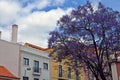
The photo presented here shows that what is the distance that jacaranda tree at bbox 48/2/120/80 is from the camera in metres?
25.8

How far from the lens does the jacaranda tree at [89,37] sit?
25.8 meters

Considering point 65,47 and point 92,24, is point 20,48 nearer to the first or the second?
point 65,47

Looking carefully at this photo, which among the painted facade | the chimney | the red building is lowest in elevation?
the red building

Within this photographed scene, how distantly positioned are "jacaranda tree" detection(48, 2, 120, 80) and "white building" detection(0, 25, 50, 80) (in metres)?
12.0

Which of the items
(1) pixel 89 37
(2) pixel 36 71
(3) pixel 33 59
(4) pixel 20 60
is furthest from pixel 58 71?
(1) pixel 89 37

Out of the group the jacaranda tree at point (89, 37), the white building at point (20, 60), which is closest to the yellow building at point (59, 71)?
the white building at point (20, 60)

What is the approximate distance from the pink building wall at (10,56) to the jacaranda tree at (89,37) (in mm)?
11977

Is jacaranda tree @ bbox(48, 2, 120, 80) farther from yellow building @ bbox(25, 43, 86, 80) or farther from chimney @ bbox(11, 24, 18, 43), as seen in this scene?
yellow building @ bbox(25, 43, 86, 80)

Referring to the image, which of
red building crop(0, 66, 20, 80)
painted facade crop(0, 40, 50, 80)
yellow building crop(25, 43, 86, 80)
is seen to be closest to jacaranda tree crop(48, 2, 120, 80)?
red building crop(0, 66, 20, 80)

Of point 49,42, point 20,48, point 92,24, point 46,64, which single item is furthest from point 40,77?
point 92,24

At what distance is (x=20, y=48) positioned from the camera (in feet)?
130

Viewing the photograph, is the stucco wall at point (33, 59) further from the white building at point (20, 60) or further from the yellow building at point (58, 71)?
the yellow building at point (58, 71)

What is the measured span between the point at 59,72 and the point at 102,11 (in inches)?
917

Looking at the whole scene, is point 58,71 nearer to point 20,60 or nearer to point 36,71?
point 36,71
